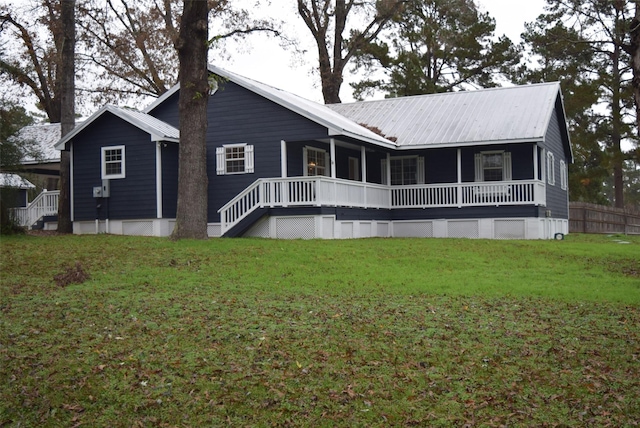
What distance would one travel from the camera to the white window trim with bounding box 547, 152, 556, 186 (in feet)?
87.2

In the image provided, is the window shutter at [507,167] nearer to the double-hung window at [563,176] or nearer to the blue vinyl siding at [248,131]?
the double-hung window at [563,176]

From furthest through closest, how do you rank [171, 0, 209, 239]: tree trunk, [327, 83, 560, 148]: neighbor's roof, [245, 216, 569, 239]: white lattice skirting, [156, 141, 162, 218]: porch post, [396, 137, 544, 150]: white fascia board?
[327, 83, 560, 148]: neighbor's roof < [396, 137, 544, 150]: white fascia board < [156, 141, 162, 218]: porch post < [245, 216, 569, 239]: white lattice skirting < [171, 0, 209, 239]: tree trunk

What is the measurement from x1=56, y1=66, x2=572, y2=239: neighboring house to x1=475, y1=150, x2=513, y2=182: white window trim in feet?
0.12

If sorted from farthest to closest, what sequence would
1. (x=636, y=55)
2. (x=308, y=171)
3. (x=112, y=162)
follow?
(x=308, y=171) → (x=112, y=162) → (x=636, y=55)

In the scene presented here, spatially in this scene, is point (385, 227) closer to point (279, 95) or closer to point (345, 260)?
point (279, 95)

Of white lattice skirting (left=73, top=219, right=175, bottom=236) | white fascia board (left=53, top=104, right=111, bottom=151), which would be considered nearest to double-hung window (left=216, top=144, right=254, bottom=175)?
white lattice skirting (left=73, top=219, right=175, bottom=236)

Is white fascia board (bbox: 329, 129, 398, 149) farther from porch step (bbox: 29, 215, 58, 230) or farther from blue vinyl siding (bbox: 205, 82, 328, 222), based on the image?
porch step (bbox: 29, 215, 58, 230)

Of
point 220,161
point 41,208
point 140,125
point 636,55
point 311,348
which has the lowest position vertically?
point 311,348

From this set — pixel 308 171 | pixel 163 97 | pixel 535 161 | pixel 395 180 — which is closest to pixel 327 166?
pixel 308 171

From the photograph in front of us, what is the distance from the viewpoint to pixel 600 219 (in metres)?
33.8

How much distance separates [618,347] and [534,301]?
254cm

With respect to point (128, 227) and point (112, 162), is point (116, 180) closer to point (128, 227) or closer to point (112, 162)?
point (112, 162)

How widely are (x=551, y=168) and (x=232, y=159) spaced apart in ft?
40.1

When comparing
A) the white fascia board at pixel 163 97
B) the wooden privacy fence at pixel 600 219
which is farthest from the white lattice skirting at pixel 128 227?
the wooden privacy fence at pixel 600 219
